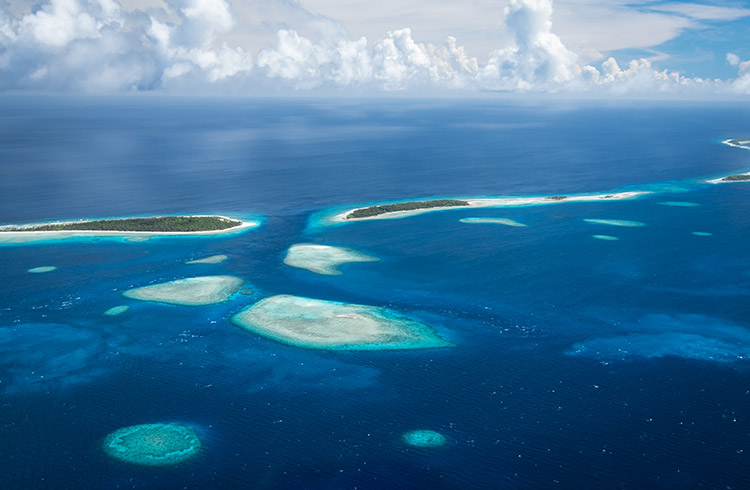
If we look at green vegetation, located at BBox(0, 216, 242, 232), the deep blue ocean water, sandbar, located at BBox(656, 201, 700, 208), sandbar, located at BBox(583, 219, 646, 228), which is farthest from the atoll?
sandbar, located at BBox(656, 201, 700, 208)

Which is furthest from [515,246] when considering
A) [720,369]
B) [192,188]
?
[192,188]

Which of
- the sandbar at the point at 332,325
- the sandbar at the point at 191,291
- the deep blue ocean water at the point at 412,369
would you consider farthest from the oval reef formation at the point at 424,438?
the sandbar at the point at 191,291

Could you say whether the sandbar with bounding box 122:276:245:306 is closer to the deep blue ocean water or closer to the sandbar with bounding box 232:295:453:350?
the deep blue ocean water

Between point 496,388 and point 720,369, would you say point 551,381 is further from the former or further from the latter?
point 720,369

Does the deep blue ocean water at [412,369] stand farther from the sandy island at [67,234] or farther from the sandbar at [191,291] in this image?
the sandy island at [67,234]

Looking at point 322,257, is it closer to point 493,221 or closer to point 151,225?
point 151,225

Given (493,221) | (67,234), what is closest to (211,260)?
(67,234)
